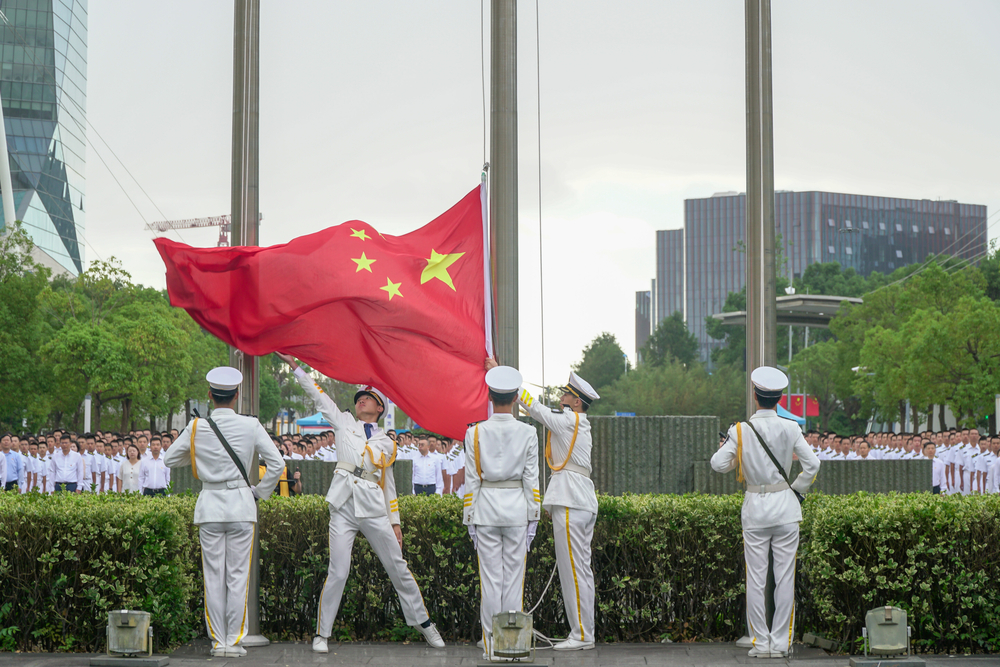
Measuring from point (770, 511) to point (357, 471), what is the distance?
3.07 m

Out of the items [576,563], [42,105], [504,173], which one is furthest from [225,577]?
[42,105]

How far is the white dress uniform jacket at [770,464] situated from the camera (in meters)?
8.04

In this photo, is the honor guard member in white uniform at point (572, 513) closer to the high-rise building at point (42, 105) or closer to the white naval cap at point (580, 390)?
the white naval cap at point (580, 390)

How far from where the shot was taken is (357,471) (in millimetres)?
8438

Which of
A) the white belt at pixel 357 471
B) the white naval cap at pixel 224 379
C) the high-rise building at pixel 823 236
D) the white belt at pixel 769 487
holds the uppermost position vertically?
the high-rise building at pixel 823 236

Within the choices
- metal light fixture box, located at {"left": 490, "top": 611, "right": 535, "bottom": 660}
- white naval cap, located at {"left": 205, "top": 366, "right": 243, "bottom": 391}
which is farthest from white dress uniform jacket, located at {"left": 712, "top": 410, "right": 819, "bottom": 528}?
white naval cap, located at {"left": 205, "top": 366, "right": 243, "bottom": 391}

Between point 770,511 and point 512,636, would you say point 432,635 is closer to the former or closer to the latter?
point 512,636

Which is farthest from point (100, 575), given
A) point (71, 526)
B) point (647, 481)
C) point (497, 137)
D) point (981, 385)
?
point (981, 385)

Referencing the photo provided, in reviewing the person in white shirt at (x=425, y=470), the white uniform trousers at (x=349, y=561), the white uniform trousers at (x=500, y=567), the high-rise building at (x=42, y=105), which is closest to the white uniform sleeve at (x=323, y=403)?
the white uniform trousers at (x=349, y=561)

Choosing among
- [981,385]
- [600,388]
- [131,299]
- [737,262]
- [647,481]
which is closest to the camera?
[647,481]

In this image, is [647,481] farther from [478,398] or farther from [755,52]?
[755,52]

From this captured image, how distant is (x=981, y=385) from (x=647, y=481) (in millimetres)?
30197

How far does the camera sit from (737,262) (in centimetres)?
17162

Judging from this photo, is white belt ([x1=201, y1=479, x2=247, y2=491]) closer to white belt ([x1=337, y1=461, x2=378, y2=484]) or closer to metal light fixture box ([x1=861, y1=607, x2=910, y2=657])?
white belt ([x1=337, y1=461, x2=378, y2=484])
